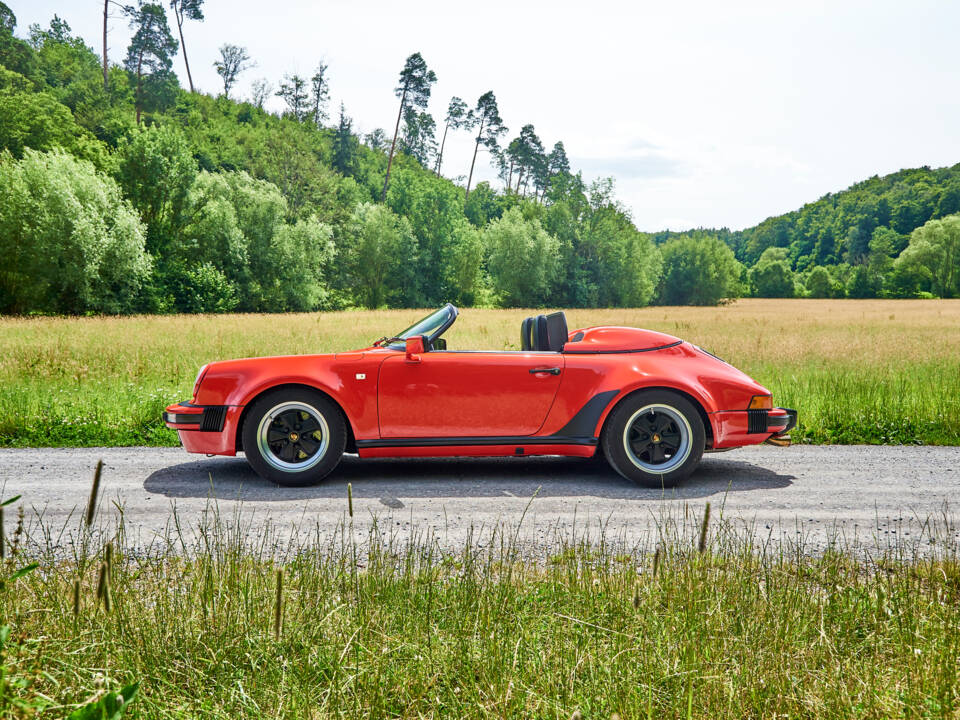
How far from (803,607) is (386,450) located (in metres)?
3.20

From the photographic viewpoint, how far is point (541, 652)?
2277mm

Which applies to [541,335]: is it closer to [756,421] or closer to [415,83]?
[756,421]

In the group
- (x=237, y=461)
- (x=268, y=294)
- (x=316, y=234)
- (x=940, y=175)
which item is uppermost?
(x=940, y=175)

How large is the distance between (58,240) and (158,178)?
27.1 ft

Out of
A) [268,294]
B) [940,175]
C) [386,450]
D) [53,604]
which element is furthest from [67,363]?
[940,175]

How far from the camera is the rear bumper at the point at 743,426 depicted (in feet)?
17.3

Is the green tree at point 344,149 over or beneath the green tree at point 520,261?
over

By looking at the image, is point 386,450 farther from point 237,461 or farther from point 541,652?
point 541,652

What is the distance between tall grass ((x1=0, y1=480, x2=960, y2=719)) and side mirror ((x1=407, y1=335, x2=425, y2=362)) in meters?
2.33

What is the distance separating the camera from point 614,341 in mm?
5488

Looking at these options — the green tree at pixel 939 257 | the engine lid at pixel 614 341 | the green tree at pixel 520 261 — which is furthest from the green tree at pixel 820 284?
the engine lid at pixel 614 341

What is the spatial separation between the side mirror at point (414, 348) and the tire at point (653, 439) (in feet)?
5.00

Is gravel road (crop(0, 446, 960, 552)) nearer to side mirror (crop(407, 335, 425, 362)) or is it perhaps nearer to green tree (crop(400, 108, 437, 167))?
side mirror (crop(407, 335, 425, 362))

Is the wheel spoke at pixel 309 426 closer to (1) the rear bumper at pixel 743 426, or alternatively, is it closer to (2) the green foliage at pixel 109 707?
(1) the rear bumper at pixel 743 426
